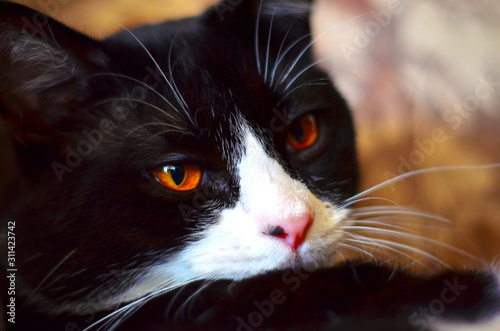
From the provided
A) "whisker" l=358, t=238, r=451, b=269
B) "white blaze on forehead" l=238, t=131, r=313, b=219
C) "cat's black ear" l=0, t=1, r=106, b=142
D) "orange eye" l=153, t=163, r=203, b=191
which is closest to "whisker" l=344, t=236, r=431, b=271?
"whisker" l=358, t=238, r=451, b=269

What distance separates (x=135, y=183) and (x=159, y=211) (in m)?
0.05

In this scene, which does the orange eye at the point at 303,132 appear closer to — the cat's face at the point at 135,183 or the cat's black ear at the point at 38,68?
the cat's face at the point at 135,183

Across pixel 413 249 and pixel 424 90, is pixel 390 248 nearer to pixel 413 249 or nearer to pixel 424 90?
pixel 413 249

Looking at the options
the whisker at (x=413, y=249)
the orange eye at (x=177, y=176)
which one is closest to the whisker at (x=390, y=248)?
the whisker at (x=413, y=249)

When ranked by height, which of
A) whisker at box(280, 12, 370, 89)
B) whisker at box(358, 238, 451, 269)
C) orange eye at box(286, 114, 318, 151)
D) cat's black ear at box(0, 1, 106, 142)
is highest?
cat's black ear at box(0, 1, 106, 142)

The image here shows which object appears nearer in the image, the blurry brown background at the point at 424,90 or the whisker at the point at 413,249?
the whisker at the point at 413,249

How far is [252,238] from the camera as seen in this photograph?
55 cm

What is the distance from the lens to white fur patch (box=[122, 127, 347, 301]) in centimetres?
55

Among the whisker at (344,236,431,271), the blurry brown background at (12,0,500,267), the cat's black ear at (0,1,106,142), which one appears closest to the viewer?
the cat's black ear at (0,1,106,142)

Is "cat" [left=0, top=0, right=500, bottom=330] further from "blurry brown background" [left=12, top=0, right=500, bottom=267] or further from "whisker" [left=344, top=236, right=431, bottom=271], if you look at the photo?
"blurry brown background" [left=12, top=0, right=500, bottom=267]

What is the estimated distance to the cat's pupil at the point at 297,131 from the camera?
2.28 feet

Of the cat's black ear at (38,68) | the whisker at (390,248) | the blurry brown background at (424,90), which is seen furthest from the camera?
the blurry brown background at (424,90)

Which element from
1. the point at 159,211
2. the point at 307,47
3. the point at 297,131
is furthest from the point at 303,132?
the point at 159,211

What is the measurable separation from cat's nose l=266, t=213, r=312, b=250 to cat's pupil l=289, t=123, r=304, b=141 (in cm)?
17
